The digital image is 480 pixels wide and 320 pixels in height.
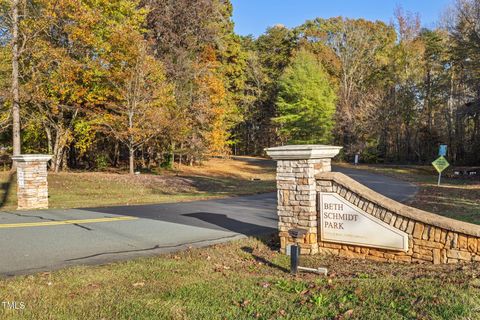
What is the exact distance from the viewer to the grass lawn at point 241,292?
3.78 m

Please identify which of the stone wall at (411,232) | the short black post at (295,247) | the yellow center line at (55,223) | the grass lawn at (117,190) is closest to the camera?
the stone wall at (411,232)

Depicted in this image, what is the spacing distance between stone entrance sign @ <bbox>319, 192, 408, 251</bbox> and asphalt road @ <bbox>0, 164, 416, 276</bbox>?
2.18 m

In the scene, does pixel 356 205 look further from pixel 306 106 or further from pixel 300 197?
pixel 306 106

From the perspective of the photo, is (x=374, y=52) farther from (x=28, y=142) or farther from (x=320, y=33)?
(x=28, y=142)

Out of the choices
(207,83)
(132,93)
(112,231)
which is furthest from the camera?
(207,83)

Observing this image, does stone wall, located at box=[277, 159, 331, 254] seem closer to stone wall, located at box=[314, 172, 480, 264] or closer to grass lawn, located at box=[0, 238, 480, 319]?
stone wall, located at box=[314, 172, 480, 264]

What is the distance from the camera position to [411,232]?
19.0 ft

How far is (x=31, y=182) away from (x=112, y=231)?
15.0 ft

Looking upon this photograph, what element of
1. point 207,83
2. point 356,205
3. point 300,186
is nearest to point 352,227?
point 356,205

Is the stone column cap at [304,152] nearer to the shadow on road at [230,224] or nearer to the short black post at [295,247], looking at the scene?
the short black post at [295,247]

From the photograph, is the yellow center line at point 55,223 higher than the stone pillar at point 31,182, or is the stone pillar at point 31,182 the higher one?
the stone pillar at point 31,182

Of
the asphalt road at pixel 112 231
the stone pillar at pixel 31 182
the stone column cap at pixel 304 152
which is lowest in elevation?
the asphalt road at pixel 112 231

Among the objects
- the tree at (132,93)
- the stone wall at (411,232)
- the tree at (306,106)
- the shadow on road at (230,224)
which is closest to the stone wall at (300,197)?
the stone wall at (411,232)

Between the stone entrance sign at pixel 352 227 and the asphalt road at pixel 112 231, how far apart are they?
2.18m
